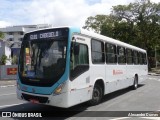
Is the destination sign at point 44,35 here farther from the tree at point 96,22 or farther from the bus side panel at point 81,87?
the tree at point 96,22

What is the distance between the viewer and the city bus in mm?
8758

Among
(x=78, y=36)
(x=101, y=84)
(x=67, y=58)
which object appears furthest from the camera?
(x=101, y=84)

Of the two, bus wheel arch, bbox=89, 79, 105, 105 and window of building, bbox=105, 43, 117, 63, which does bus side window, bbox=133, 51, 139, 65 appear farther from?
bus wheel arch, bbox=89, 79, 105, 105

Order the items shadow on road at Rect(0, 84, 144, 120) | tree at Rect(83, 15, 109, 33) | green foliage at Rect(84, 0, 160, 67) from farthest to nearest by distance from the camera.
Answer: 1. tree at Rect(83, 15, 109, 33)
2. green foliage at Rect(84, 0, 160, 67)
3. shadow on road at Rect(0, 84, 144, 120)

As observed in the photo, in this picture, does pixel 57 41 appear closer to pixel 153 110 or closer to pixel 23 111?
pixel 23 111

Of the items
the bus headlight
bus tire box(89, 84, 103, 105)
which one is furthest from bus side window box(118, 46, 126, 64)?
the bus headlight

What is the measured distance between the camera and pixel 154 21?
5172 centimetres

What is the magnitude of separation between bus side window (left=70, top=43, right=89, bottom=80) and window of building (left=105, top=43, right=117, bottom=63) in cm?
228

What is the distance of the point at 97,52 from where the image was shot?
36.6 feet

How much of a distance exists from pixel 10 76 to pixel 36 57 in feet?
71.9

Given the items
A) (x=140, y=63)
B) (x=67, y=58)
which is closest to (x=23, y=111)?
(x=67, y=58)

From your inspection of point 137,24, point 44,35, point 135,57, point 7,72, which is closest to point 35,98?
point 44,35

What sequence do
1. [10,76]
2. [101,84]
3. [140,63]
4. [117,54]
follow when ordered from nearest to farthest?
[101,84] < [117,54] < [140,63] < [10,76]

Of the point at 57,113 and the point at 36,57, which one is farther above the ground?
the point at 36,57
